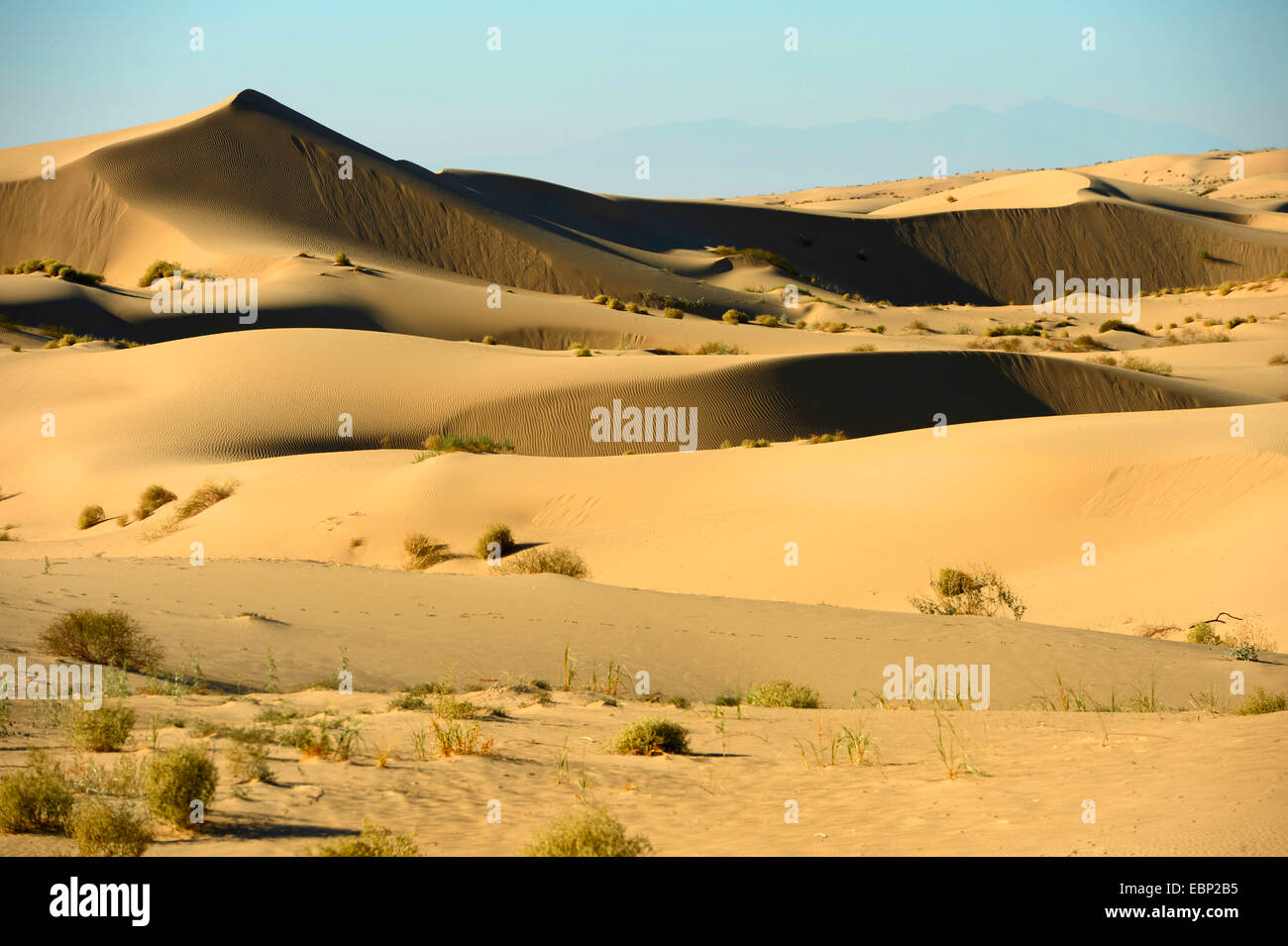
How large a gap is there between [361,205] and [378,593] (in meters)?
46.3

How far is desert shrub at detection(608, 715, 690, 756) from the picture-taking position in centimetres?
787

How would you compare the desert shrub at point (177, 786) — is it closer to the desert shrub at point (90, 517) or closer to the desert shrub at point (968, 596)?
the desert shrub at point (968, 596)

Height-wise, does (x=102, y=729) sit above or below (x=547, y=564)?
below

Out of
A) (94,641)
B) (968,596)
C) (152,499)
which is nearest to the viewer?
(94,641)

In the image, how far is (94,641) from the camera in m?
9.51

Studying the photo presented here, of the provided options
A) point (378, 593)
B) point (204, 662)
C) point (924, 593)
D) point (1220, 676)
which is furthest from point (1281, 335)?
point (204, 662)

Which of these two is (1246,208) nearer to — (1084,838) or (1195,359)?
(1195,359)

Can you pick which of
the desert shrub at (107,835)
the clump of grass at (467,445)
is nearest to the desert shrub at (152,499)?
the clump of grass at (467,445)

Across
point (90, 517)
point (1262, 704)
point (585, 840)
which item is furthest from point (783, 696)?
point (90, 517)

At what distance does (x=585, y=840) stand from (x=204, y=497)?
19376 mm

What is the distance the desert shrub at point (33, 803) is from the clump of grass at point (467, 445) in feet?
64.5

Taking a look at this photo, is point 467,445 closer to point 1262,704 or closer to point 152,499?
point 152,499

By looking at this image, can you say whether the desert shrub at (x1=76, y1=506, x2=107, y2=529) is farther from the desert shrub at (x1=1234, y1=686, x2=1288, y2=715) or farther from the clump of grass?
the desert shrub at (x1=1234, y1=686, x2=1288, y2=715)
